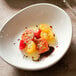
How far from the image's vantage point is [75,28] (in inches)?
30.4

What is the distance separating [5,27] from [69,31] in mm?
272

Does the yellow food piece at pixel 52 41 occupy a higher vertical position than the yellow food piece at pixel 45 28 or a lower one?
lower

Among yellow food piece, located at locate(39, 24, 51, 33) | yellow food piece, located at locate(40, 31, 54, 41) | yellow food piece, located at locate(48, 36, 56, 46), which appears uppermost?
yellow food piece, located at locate(39, 24, 51, 33)

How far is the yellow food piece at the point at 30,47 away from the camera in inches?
26.9

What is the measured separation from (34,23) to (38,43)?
16 centimetres

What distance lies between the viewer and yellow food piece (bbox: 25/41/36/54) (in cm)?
68

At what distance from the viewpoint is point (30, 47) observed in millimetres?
688

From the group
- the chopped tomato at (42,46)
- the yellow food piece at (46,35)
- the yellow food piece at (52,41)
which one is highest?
the yellow food piece at (46,35)

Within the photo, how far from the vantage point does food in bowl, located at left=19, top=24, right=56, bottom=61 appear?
0.68m

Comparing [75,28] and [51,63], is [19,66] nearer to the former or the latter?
[51,63]

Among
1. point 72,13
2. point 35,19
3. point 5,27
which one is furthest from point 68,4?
point 5,27

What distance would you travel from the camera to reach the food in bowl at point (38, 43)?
27.0 inches

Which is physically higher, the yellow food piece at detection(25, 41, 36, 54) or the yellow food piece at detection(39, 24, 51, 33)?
the yellow food piece at detection(39, 24, 51, 33)

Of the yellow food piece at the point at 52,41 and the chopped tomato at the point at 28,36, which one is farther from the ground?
the chopped tomato at the point at 28,36
